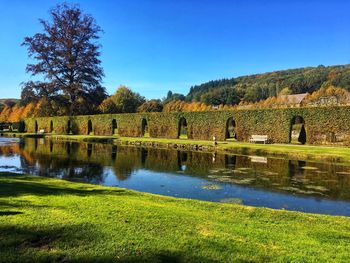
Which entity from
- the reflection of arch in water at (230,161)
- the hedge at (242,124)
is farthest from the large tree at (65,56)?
the reflection of arch in water at (230,161)

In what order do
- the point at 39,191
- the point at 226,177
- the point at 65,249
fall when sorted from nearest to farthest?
the point at 65,249 < the point at 39,191 < the point at 226,177

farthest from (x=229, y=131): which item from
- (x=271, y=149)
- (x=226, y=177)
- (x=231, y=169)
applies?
(x=226, y=177)

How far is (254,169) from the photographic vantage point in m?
16.4

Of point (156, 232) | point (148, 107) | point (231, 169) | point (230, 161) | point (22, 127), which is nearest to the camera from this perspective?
point (156, 232)

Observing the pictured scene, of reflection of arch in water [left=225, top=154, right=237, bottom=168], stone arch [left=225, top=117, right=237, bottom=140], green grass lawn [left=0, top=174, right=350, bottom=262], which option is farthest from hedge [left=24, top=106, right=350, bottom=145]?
green grass lawn [left=0, top=174, right=350, bottom=262]

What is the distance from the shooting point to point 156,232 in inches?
219

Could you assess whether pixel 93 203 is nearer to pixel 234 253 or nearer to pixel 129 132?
pixel 234 253

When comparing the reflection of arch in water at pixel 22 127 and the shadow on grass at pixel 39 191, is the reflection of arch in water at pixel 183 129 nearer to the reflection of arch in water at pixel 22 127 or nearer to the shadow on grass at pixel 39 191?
the shadow on grass at pixel 39 191

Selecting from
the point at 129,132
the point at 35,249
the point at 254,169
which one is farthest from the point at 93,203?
the point at 129,132

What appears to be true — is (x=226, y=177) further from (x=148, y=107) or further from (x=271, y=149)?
(x=148, y=107)

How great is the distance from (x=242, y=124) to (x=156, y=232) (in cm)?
2560

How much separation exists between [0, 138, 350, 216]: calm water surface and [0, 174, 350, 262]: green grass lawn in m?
2.86

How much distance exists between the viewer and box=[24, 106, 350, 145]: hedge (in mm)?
24750

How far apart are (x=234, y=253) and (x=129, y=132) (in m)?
36.6
